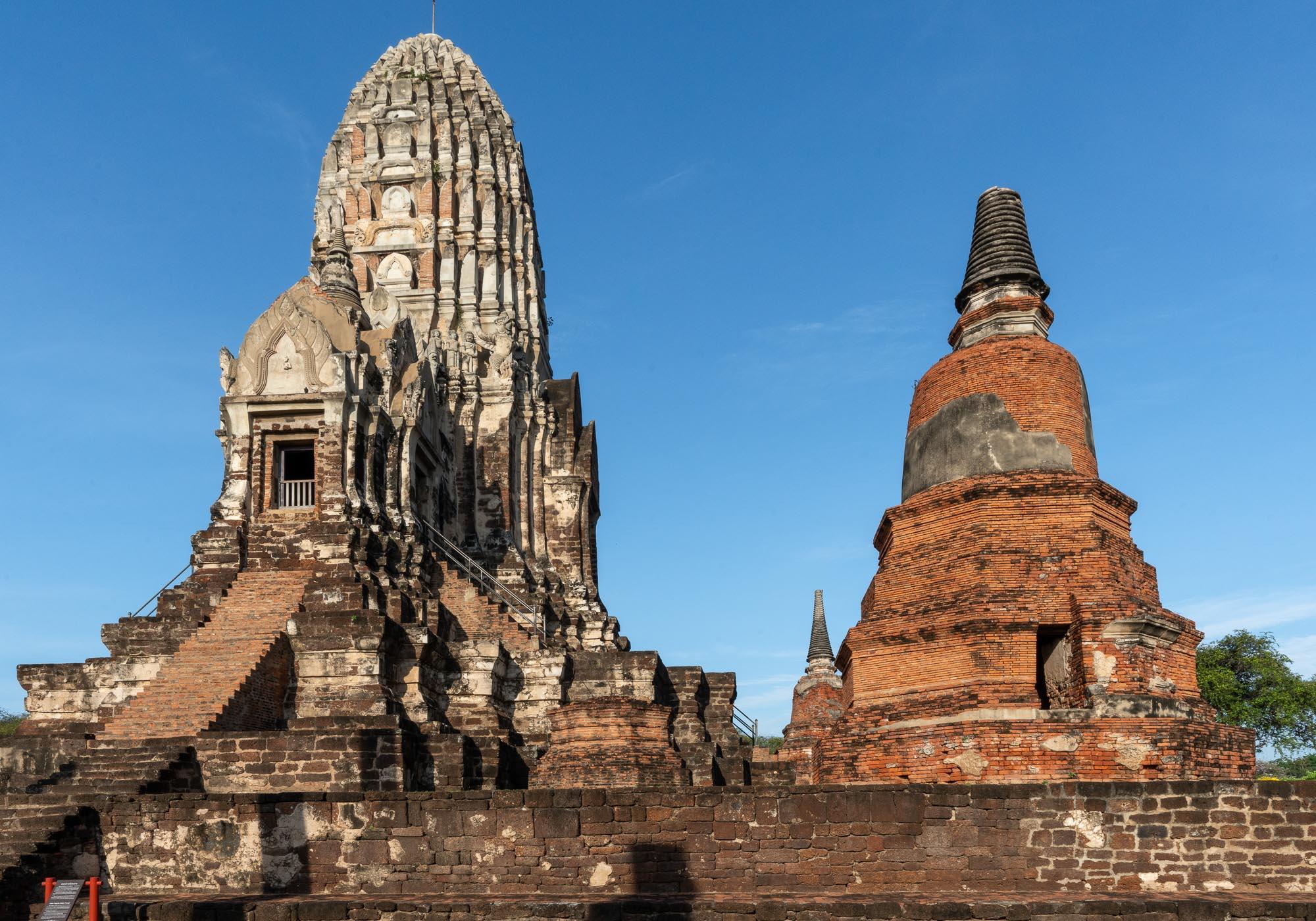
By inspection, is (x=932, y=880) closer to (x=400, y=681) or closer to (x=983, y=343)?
(x=983, y=343)

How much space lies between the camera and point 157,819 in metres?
11.3

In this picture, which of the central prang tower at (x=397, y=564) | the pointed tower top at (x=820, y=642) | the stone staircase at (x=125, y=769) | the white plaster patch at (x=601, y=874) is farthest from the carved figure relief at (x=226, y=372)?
the pointed tower top at (x=820, y=642)

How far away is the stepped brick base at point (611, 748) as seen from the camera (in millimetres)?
15781

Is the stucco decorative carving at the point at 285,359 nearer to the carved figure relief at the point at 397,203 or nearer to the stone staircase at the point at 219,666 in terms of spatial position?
the stone staircase at the point at 219,666

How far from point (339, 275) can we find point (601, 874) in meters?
18.1

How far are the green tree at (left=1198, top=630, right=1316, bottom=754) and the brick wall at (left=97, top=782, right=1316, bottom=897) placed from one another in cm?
3221

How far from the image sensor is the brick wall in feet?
32.4

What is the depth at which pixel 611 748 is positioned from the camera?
15938 millimetres

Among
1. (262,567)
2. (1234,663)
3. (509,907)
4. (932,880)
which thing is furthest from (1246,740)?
(1234,663)

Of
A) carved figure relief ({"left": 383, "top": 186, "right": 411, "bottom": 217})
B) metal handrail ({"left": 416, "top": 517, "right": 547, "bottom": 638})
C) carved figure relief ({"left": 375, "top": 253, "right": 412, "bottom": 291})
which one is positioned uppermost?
carved figure relief ({"left": 383, "top": 186, "right": 411, "bottom": 217})

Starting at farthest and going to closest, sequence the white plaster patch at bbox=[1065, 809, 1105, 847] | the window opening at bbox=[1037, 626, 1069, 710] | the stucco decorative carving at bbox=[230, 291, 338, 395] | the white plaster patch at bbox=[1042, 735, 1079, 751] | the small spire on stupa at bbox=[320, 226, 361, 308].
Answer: the small spire on stupa at bbox=[320, 226, 361, 308], the stucco decorative carving at bbox=[230, 291, 338, 395], the window opening at bbox=[1037, 626, 1069, 710], the white plaster patch at bbox=[1042, 735, 1079, 751], the white plaster patch at bbox=[1065, 809, 1105, 847]

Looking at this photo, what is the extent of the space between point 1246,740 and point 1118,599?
2.00 metres

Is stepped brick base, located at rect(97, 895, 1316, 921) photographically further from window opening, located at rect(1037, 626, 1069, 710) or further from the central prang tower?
the central prang tower

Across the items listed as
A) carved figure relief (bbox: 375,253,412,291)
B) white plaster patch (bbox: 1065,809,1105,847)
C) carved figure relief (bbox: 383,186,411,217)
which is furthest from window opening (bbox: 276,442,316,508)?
white plaster patch (bbox: 1065,809,1105,847)
